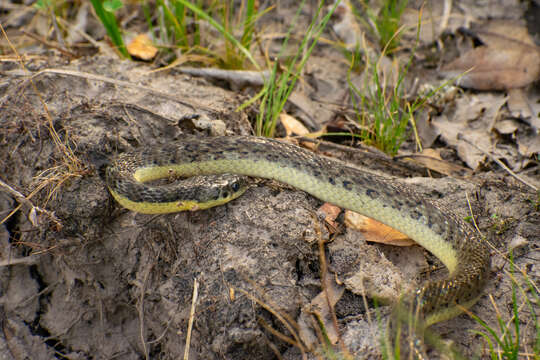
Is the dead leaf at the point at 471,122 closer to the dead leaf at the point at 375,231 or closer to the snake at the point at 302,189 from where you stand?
the snake at the point at 302,189

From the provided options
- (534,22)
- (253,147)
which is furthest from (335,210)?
(534,22)

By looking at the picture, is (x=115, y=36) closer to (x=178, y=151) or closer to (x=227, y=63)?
(x=227, y=63)

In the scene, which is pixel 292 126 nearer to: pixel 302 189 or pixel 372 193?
pixel 302 189

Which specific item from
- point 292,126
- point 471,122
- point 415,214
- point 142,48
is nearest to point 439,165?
point 471,122

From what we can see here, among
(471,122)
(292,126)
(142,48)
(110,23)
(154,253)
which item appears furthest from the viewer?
(142,48)

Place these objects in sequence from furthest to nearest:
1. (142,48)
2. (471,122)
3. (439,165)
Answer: (142,48), (471,122), (439,165)

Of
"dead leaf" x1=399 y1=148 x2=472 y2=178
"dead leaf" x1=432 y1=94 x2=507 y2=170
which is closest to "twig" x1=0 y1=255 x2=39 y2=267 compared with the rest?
"dead leaf" x1=399 y1=148 x2=472 y2=178

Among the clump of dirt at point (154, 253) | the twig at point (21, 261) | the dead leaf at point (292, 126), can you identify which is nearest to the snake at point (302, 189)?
the clump of dirt at point (154, 253)
